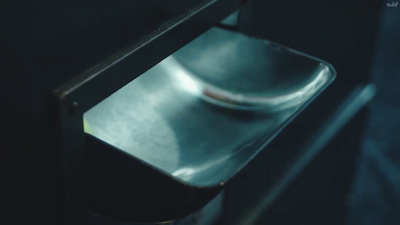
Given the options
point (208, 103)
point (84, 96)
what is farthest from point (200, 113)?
point (84, 96)

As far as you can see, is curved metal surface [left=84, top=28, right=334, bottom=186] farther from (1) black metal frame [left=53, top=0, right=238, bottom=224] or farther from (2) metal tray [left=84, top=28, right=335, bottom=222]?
(1) black metal frame [left=53, top=0, right=238, bottom=224]

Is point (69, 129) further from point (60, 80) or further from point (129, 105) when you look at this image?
point (129, 105)

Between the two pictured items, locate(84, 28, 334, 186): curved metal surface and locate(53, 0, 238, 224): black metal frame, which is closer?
locate(53, 0, 238, 224): black metal frame

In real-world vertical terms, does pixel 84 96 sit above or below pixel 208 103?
above

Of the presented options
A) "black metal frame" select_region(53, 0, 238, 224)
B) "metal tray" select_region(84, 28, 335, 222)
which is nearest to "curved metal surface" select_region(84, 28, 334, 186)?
"metal tray" select_region(84, 28, 335, 222)

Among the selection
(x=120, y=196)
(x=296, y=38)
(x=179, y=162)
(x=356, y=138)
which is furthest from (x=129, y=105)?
(x=356, y=138)

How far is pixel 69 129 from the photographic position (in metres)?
0.58

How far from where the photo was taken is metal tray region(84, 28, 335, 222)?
0.62 metres

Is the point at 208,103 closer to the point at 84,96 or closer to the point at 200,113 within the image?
the point at 200,113

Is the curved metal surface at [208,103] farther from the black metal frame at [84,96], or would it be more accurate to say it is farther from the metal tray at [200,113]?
the black metal frame at [84,96]

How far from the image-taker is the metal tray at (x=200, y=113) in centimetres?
62

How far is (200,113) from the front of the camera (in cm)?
86

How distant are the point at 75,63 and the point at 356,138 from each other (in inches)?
34.8

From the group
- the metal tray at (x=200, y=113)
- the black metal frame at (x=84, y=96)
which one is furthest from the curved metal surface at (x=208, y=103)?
the black metal frame at (x=84, y=96)
